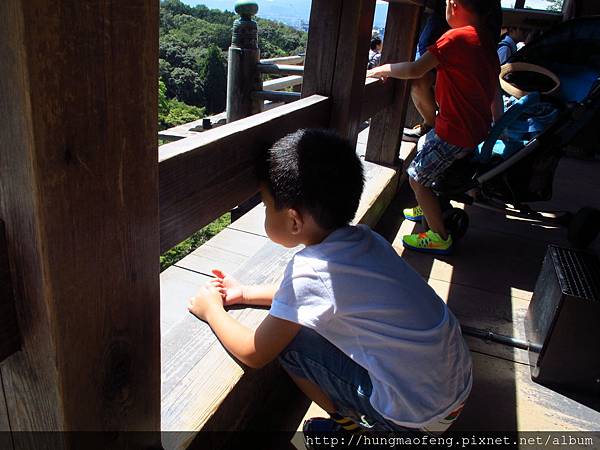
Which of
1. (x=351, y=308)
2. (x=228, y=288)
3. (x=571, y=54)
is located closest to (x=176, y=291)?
(x=228, y=288)

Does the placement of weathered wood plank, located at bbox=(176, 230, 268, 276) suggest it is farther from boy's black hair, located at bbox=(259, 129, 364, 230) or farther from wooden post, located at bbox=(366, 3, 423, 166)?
wooden post, located at bbox=(366, 3, 423, 166)

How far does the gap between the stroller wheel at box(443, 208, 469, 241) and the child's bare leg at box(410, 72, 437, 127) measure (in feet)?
2.71

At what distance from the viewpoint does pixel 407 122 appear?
16.4 feet

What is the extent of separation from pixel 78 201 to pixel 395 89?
318 centimetres

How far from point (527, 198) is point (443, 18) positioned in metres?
1.67

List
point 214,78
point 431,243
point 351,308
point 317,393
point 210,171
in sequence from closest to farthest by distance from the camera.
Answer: point 351,308
point 210,171
point 317,393
point 431,243
point 214,78

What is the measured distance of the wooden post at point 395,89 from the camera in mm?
3406

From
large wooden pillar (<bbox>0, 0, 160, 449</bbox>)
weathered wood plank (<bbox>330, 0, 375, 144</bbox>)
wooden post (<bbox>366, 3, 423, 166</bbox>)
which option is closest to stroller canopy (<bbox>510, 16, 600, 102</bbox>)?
wooden post (<bbox>366, 3, 423, 166</bbox>)

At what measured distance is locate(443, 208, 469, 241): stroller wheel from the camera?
3203 millimetres

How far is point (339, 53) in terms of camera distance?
2025mm

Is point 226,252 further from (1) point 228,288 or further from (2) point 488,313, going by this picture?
(2) point 488,313

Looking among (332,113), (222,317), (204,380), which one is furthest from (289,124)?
(204,380)

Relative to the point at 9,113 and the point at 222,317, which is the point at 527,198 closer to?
the point at 222,317

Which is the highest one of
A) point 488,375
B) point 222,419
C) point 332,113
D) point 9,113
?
point 9,113
